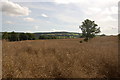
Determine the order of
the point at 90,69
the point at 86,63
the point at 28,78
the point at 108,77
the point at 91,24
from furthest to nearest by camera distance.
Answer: the point at 91,24
the point at 86,63
the point at 90,69
the point at 108,77
the point at 28,78

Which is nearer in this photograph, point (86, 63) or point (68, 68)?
point (68, 68)

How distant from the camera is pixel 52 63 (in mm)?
3902

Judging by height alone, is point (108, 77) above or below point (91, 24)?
below

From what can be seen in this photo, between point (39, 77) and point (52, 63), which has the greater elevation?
point (52, 63)

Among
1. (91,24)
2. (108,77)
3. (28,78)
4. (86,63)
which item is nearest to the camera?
(28,78)

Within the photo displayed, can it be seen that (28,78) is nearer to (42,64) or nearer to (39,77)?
(39,77)

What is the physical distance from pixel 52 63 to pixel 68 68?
627mm

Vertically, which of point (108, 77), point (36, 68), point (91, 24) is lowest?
point (108, 77)

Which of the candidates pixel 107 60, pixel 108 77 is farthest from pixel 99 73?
pixel 107 60

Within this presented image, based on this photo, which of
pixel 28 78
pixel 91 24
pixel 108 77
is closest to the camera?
pixel 28 78

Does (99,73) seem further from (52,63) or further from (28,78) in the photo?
(28,78)

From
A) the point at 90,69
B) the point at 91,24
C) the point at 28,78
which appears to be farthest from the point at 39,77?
the point at 91,24

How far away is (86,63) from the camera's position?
400 cm

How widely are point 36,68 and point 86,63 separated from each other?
1.77m
